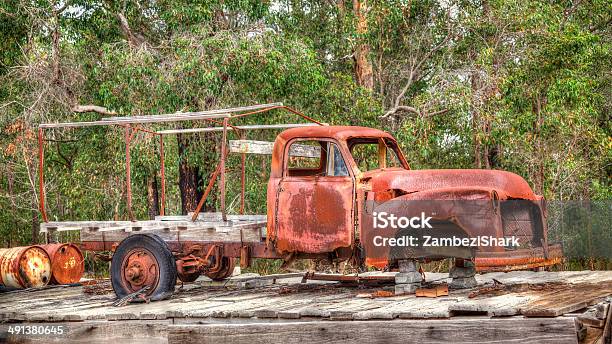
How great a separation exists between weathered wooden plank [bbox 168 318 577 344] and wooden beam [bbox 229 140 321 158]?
103 inches

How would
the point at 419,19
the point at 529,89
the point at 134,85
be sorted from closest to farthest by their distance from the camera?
the point at 134,85 < the point at 529,89 < the point at 419,19

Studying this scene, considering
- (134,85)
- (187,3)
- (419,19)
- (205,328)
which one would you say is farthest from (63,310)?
(419,19)

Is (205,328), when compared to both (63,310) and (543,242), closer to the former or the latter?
(63,310)

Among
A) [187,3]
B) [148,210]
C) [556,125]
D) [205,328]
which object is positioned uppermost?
[187,3]

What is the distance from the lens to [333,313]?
828cm

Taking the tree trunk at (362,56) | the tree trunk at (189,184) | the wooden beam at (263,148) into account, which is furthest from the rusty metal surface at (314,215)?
the tree trunk at (362,56)

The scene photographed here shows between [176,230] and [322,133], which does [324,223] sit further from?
[176,230]

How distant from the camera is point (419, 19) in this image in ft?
74.0

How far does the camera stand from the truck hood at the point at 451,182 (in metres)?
9.52

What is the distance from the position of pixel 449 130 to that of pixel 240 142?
10868mm

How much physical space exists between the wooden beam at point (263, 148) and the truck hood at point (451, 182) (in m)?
1.58

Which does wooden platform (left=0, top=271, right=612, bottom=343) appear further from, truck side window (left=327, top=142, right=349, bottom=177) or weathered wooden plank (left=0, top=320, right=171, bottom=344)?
truck side window (left=327, top=142, right=349, bottom=177)

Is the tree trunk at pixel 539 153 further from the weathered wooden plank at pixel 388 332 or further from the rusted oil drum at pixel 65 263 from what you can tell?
the weathered wooden plank at pixel 388 332

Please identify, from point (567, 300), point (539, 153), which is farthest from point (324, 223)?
point (539, 153)
